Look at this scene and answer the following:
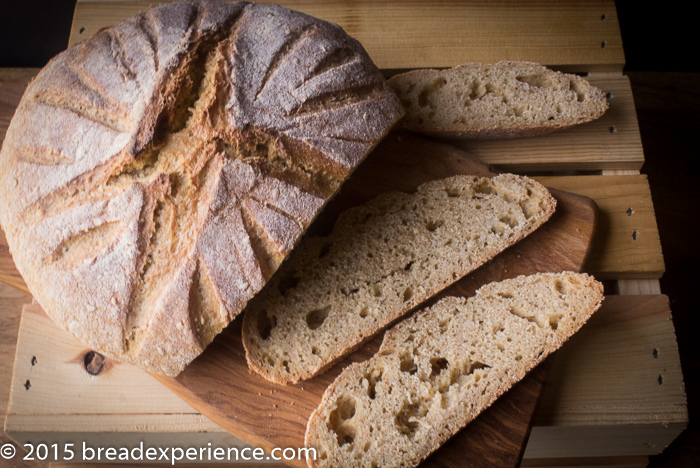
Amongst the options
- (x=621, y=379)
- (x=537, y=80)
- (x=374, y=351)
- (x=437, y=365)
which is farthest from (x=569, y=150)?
(x=374, y=351)

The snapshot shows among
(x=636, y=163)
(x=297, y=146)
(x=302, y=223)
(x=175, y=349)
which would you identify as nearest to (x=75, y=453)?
(x=175, y=349)

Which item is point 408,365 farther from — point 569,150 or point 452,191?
point 569,150

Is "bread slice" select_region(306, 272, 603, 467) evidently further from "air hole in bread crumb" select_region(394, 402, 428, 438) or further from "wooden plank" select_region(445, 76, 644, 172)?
"wooden plank" select_region(445, 76, 644, 172)

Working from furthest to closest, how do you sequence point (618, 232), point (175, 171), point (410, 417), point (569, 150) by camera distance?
point (569, 150) → point (618, 232) → point (410, 417) → point (175, 171)

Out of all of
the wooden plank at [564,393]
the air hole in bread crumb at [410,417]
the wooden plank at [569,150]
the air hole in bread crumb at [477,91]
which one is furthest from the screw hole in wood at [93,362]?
the air hole in bread crumb at [477,91]

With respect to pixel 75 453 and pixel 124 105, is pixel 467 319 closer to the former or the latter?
pixel 124 105

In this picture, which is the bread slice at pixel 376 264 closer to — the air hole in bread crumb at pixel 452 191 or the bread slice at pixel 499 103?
the air hole in bread crumb at pixel 452 191

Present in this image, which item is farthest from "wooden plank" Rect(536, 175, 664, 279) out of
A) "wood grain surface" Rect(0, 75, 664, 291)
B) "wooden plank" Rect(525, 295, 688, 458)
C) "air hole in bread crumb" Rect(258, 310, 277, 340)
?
"air hole in bread crumb" Rect(258, 310, 277, 340)
